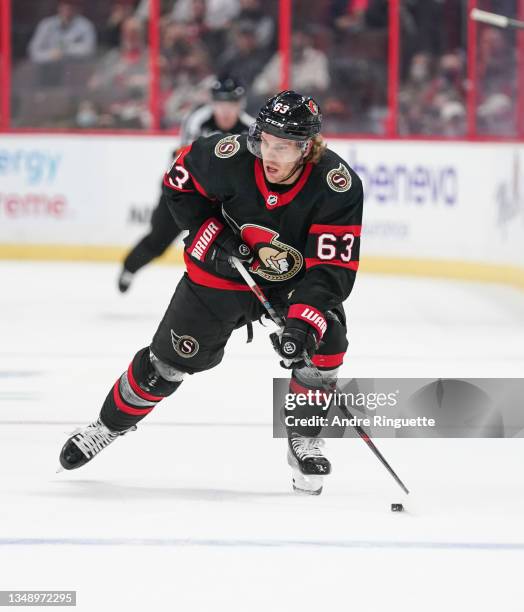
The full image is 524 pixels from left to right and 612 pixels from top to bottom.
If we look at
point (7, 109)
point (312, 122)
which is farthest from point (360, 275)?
point (312, 122)

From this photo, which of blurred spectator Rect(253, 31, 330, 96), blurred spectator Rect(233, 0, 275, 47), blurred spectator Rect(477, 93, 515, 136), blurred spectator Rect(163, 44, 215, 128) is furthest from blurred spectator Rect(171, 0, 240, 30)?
blurred spectator Rect(477, 93, 515, 136)

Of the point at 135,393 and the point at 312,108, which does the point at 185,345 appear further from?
the point at 312,108

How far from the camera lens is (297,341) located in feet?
10.9

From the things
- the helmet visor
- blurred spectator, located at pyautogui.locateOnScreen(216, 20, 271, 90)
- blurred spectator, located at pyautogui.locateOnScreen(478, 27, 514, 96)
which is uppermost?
blurred spectator, located at pyautogui.locateOnScreen(216, 20, 271, 90)

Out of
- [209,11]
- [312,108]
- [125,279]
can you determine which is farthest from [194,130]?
[312,108]

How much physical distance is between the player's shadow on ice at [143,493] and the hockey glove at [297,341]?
1.34 feet

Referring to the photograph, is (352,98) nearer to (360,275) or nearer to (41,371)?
(360,275)

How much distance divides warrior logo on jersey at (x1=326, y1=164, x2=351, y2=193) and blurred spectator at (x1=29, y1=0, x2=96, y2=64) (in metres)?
7.18

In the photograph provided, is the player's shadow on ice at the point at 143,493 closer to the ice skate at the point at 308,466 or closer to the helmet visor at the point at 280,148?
the ice skate at the point at 308,466

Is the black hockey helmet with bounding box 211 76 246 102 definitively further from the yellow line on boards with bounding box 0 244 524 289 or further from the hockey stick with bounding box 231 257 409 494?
the hockey stick with bounding box 231 257 409 494

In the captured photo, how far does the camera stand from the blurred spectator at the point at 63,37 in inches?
404

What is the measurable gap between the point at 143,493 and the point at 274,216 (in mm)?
787

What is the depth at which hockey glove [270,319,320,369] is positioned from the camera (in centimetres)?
331

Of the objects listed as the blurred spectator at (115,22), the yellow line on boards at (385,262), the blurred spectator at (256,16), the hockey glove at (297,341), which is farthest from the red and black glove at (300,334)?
the blurred spectator at (115,22)
